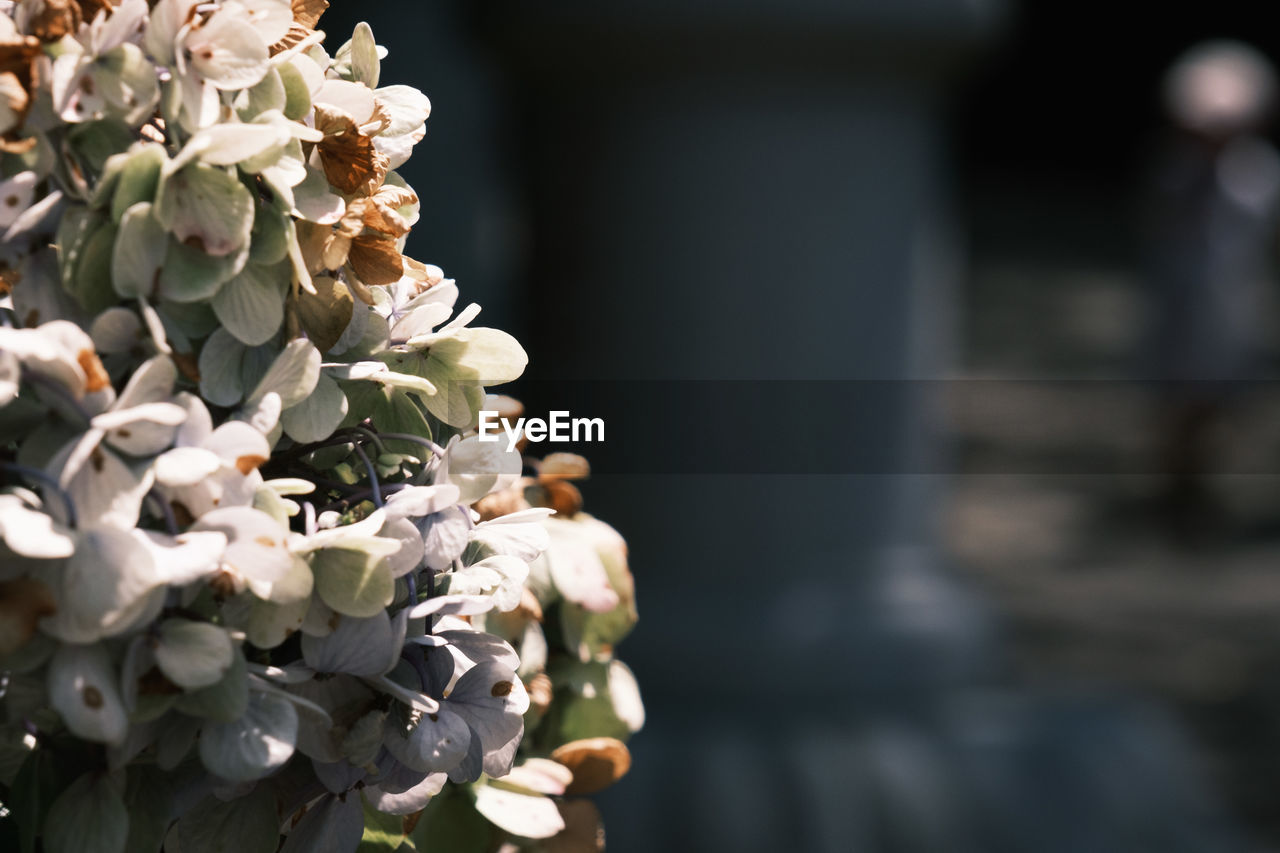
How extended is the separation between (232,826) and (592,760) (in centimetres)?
15

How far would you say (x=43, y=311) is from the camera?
12.5 inches

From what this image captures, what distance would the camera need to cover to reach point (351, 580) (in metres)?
0.32

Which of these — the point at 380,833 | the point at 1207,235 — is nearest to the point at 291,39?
the point at 380,833

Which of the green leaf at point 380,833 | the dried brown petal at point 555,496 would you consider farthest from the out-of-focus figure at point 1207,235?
the green leaf at point 380,833

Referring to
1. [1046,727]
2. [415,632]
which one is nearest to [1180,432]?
[1046,727]

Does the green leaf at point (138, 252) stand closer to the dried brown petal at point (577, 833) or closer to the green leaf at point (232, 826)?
the green leaf at point (232, 826)

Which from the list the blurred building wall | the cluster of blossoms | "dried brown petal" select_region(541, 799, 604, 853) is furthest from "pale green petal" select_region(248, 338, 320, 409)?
the blurred building wall

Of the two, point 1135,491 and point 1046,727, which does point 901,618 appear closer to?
point 1046,727

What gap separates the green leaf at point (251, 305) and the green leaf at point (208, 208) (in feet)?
0.04

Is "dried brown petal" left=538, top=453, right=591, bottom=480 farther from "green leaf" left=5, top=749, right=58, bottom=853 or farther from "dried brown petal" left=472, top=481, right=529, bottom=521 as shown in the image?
"green leaf" left=5, top=749, right=58, bottom=853

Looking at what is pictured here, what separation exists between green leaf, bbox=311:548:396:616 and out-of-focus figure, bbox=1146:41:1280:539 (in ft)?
11.0

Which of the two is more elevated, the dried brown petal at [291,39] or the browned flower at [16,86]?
the dried brown petal at [291,39]

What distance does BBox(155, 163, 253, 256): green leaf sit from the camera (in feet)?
1.04

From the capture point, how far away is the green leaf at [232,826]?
1.14ft
